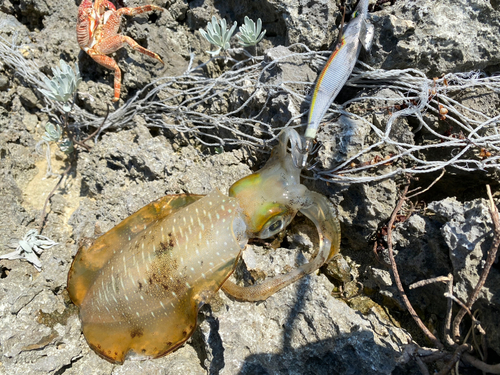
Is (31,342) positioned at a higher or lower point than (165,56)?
lower

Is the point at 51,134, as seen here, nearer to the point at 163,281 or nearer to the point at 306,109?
the point at 163,281

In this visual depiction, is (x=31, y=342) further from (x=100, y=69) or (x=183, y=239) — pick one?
(x=100, y=69)

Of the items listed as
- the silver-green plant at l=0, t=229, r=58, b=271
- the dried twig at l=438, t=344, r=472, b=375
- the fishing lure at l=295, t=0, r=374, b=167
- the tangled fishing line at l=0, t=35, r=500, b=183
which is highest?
the fishing lure at l=295, t=0, r=374, b=167

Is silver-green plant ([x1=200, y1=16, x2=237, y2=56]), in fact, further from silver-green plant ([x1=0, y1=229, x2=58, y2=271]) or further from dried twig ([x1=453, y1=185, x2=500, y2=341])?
dried twig ([x1=453, y1=185, x2=500, y2=341])

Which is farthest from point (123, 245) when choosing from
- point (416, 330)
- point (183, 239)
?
point (416, 330)

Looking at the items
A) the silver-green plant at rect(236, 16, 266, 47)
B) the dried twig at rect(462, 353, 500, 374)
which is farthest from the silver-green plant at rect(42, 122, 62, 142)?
the dried twig at rect(462, 353, 500, 374)
